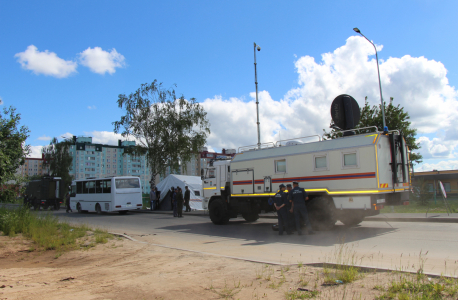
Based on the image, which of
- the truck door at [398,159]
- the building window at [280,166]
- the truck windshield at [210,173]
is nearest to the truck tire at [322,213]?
the building window at [280,166]

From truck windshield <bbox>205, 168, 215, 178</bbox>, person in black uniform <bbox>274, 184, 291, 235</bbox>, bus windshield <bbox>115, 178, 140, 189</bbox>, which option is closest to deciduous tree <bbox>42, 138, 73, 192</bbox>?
bus windshield <bbox>115, 178, 140, 189</bbox>

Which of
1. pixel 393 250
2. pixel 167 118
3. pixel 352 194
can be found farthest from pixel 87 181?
pixel 393 250

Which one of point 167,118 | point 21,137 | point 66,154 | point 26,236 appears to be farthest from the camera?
point 66,154

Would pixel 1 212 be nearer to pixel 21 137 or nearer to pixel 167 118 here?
pixel 21 137

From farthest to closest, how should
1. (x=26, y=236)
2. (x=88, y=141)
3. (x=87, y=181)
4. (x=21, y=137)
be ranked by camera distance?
(x=88, y=141) < (x=87, y=181) < (x=26, y=236) < (x=21, y=137)

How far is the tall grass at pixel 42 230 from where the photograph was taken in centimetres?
972

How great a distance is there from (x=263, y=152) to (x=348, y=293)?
963 centimetres

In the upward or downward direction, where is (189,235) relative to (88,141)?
Result: downward

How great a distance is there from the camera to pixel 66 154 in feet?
205

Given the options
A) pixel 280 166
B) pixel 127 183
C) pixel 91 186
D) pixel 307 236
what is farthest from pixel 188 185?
pixel 307 236

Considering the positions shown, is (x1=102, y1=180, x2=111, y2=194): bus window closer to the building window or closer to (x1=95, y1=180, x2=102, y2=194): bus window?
(x1=95, y1=180, x2=102, y2=194): bus window

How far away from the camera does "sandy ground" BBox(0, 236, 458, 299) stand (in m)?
4.59

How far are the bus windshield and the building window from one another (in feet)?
48.9

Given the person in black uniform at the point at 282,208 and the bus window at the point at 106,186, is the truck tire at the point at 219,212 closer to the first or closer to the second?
the person in black uniform at the point at 282,208
